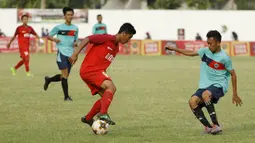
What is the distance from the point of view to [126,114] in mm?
13516

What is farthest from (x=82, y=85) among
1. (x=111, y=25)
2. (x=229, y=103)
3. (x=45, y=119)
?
(x=111, y=25)

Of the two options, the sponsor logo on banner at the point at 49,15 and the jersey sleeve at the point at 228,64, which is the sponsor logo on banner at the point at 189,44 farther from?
the jersey sleeve at the point at 228,64

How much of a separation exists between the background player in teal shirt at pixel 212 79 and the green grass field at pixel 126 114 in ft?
1.06

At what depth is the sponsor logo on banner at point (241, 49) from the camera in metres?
45.8

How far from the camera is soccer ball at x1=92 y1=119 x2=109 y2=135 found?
34.4ft

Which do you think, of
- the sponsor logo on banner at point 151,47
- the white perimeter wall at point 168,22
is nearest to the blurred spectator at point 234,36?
the white perimeter wall at point 168,22

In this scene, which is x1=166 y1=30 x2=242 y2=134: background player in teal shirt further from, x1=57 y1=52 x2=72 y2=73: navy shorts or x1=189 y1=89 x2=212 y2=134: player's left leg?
x1=57 y1=52 x2=72 y2=73: navy shorts

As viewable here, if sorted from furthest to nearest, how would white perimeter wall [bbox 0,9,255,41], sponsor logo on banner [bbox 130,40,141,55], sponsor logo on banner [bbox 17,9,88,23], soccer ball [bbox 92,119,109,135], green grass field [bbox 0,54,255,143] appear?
sponsor logo on banner [bbox 17,9,88,23], white perimeter wall [bbox 0,9,255,41], sponsor logo on banner [bbox 130,40,141,55], soccer ball [bbox 92,119,109,135], green grass field [bbox 0,54,255,143]

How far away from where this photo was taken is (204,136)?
10539 mm

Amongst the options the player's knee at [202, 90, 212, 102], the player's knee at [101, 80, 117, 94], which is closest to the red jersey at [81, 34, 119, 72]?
the player's knee at [101, 80, 117, 94]

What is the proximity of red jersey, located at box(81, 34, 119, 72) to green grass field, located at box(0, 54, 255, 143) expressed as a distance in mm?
935

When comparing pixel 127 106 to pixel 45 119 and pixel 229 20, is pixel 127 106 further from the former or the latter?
pixel 229 20

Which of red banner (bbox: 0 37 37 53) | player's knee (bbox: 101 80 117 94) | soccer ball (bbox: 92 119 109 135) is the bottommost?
soccer ball (bbox: 92 119 109 135)

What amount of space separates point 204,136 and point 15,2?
232 ft
